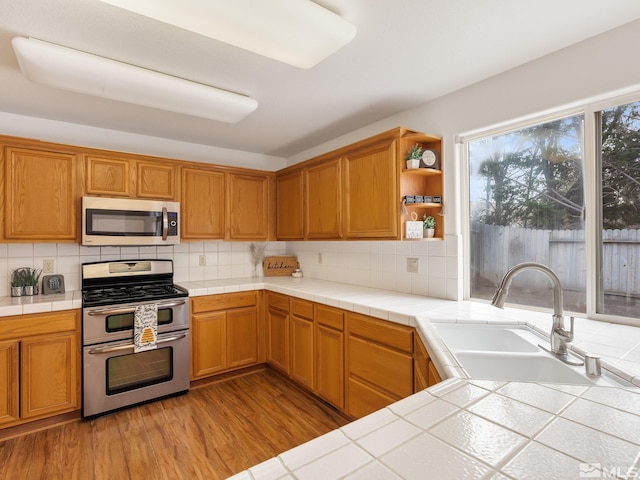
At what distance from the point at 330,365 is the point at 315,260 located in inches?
54.3

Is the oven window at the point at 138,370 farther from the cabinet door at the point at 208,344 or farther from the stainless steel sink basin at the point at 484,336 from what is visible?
the stainless steel sink basin at the point at 484,336

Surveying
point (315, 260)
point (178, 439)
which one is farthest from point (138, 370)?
point (315, 260)

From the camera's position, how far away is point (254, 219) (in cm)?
359

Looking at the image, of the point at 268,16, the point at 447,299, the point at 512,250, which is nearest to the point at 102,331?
the point at 268,16

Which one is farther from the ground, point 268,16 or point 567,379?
point 268,16

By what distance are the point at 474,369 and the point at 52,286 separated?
3.11m

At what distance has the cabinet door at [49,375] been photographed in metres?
2.27

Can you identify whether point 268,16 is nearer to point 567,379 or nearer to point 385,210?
point 385,210

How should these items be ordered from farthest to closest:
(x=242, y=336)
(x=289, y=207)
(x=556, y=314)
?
1. (x=289, y=207)
2. (x=242, y=336)
3. (x=556, y=314)

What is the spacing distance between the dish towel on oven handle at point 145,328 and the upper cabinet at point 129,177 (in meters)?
1.01

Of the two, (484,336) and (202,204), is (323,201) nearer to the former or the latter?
(202,204)

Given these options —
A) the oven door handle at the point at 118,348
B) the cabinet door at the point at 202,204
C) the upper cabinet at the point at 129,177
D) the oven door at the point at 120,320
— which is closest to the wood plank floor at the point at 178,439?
the oven door handle at the point at 118,348

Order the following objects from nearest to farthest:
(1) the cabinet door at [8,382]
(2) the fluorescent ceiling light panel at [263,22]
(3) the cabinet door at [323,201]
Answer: (2) the fluorescent ceiling light panel at [263,22], (1) the cabinet door at [8,382], (3) the cabinet door at [323,201]

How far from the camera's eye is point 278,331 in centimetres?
314
